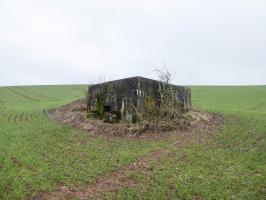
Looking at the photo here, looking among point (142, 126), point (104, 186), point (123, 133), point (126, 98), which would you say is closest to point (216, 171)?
point (104, 186)

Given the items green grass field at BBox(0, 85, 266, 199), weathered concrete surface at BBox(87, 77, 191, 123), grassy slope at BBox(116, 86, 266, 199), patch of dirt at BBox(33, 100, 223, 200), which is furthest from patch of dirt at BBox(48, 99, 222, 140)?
grassy slope at BBox(116, 86, 266, 199)

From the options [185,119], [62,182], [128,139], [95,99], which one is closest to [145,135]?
[128,139]

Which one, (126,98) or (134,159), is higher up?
(126,98)

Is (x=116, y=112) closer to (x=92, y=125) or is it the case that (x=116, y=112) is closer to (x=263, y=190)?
(x=92, y=125)

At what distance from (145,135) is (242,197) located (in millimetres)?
8683

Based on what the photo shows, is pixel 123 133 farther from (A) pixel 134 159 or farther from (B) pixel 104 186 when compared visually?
(B) pixel 104 186

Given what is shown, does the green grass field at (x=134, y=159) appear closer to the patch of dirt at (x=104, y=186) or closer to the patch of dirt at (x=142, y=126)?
the patch of dirt at (x=104, y=186)

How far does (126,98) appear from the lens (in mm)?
20969

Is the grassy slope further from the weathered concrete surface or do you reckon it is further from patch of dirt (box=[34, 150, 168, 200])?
the weathered concrete surface

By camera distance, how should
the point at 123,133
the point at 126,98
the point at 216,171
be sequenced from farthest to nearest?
the point at 126,98, the point at 123,133, the point at 216,171

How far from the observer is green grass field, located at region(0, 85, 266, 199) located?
11.1 meters

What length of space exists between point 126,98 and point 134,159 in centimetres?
703

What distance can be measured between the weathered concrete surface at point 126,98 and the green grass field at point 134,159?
2.95m

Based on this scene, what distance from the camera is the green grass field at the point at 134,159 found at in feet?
36.4
